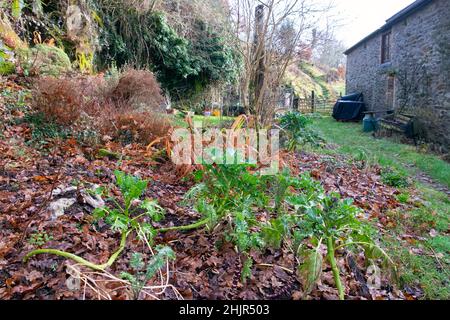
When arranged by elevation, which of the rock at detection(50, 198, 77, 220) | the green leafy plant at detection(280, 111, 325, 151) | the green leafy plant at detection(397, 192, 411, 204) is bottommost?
the green leafy plant at detection(397, 192, 411, 204)

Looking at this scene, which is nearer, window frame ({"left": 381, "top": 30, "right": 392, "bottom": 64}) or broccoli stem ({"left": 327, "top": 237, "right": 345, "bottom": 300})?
broccoli stem ({"left": 327, "top": 237, "right": 345, "bottom": 300})

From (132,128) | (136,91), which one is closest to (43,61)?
(136,91)

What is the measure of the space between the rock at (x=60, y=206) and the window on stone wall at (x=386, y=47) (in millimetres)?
13997

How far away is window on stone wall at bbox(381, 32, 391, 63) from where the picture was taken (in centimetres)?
1290

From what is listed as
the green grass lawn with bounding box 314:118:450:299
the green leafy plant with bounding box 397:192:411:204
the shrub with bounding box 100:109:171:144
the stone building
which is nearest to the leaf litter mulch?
the green grass lawn with bounding box 314:118:450:299

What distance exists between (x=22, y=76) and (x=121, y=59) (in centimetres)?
487

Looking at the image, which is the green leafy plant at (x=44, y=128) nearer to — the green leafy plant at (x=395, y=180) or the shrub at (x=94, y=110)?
the shrub at (x=94, y=110)

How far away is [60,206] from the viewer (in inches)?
93.4

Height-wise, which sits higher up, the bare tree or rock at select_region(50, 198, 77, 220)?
the bare tree

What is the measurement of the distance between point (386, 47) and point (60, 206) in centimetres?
1477

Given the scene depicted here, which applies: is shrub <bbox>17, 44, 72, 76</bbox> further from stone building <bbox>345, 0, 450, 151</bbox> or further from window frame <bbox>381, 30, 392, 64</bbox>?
window frame <bbox>381, 30, 392, 64</bbox>

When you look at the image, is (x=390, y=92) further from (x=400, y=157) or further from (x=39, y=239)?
(x=39, y=239)

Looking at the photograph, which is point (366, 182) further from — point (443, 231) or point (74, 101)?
point (74, 101)

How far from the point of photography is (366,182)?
4680mm
